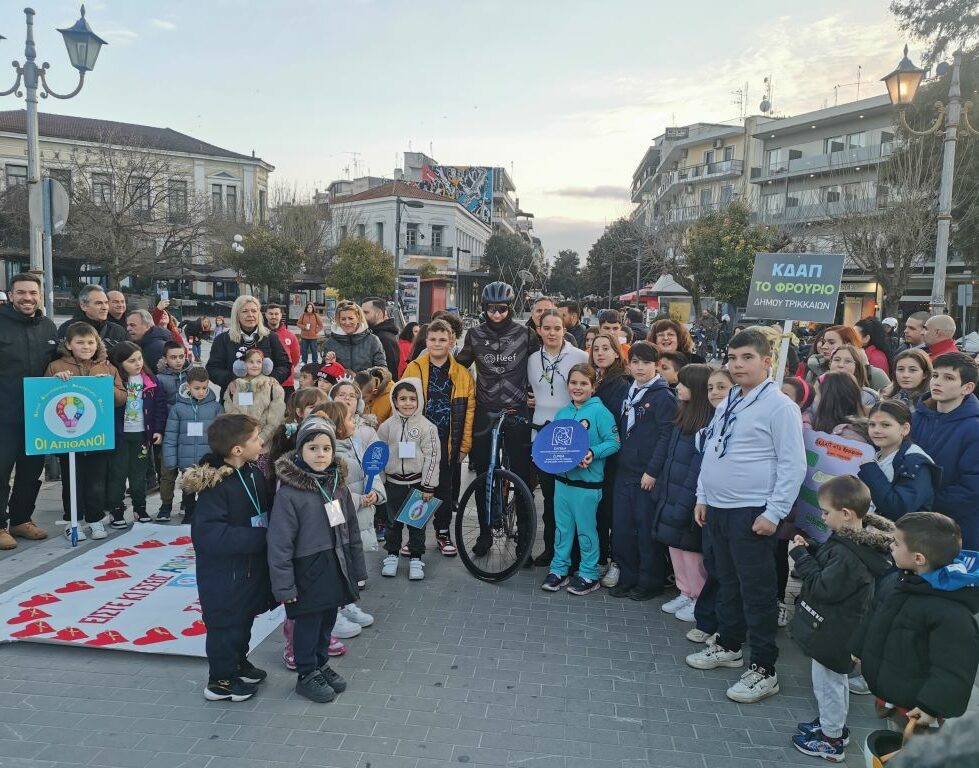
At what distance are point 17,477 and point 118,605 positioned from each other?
2.10 meters

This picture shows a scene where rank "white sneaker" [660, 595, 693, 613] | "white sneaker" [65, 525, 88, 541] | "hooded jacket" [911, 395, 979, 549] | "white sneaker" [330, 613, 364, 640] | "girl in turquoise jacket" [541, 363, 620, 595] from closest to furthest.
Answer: "hooded jacket" [911, 395, 979, 549], "white sneaker" [330, 613, 364, 640], "white sneaker" [660, 595, 693, 613], "girl in turquoise jacket" [541, 363, 620, 595], "white sneaker" [65, 525, 88, 541]

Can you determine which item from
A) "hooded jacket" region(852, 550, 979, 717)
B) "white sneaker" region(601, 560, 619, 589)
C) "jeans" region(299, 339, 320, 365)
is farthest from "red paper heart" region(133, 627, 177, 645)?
"jeans" region(299, 339, 320, 365)

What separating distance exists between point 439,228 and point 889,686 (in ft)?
225

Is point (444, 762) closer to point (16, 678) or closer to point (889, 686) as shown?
point (889, 686)

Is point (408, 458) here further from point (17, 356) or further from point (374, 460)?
point (17, 356)

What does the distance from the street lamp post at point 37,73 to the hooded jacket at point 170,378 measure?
2.93 meters

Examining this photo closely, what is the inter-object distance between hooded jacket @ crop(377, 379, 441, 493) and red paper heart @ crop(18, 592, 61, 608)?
2.34 meters

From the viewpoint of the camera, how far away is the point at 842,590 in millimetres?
3184

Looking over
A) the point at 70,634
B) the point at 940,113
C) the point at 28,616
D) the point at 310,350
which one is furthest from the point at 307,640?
the point at 310,350

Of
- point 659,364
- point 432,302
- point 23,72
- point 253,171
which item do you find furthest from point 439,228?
point 659,364

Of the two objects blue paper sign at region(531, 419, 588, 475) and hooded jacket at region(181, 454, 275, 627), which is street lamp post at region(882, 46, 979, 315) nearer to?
blue paper sign at region(531, 419, 588, 475)

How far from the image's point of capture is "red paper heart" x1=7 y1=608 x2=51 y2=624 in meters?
4.26

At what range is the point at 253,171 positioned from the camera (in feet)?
179

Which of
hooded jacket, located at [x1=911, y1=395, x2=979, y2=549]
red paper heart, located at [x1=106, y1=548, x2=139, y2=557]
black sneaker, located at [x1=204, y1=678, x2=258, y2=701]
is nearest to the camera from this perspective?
black sneaker, located at [x1=204, y1=678, x2=258, y2=701]
